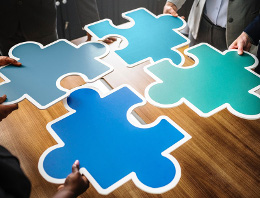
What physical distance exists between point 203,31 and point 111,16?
1.69 metres

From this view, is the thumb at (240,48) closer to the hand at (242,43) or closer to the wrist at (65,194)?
the hand at (242,43)

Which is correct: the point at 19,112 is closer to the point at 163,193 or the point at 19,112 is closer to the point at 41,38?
the point at 163,193

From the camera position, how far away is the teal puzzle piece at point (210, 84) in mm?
1158

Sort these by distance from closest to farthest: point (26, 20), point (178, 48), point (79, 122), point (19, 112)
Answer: point (79, 122)
point (19, 112)
point (178, 48)
point (26, 20)

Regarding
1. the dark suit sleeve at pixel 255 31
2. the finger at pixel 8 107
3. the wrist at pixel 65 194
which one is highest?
the dark suit sleeve at pixel 255 31

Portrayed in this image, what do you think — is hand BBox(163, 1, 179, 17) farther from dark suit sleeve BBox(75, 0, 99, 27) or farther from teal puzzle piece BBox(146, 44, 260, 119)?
dark suit sleeve BBox(75, 0, 99, 27)

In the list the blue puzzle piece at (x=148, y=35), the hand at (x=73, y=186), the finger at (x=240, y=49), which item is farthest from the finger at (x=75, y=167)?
the finger at (x=240, y=49)

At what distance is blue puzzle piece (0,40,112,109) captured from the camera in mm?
1178

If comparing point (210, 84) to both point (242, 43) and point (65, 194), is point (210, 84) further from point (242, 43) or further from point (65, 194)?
point (65, 194)

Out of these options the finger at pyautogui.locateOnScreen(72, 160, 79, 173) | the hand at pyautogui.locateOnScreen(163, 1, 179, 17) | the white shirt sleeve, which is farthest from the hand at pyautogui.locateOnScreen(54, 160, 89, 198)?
the white shirt sleeve

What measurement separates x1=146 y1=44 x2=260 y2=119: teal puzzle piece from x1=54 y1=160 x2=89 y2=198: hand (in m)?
0.46

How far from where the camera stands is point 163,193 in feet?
3.04

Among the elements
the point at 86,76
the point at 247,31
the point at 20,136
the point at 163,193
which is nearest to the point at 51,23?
the point at 86,76

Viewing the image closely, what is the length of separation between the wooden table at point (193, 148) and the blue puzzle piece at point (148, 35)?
17cm
